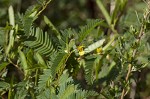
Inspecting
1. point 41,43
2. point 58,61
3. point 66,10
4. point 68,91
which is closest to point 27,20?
point 41,43

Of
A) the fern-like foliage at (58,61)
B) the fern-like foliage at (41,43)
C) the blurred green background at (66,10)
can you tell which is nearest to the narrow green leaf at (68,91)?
the fern-like foliage at (58,61)

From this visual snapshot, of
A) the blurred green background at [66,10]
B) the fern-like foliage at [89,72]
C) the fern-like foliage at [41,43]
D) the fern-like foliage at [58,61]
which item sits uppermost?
the blurred green background at [66,10]

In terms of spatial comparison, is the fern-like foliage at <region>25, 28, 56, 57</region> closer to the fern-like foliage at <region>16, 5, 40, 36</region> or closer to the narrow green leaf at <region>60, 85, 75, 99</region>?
the fern-like foliage at <region>16, 5, 40, 36</region>

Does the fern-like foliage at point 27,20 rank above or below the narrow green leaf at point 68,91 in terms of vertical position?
above

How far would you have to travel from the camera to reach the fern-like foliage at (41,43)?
153cm

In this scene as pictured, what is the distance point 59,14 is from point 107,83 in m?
2.06

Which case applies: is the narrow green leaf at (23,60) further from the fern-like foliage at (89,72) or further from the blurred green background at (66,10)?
the blurred green background at (66,10)

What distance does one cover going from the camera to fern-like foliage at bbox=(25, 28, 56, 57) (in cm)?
153

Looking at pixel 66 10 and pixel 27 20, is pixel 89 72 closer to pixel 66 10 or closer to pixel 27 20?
pixel 27 20

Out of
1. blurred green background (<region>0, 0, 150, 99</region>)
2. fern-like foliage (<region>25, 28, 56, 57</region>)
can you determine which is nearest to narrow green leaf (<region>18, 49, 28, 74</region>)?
fern-like foliage (<region>25, 28, 56, 57</region>)

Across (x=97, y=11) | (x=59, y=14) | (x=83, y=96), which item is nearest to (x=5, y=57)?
(x=83, y=96)

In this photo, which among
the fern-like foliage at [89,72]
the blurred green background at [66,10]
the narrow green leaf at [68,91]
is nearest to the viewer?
the narrow green leaf at [68,91]

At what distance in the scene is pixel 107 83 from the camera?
70.0 inches

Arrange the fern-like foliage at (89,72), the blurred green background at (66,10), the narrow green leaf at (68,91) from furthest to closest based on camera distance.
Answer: the blurred green background at (66,10)
the fern-like foliage at (89,72)
the narrow green leaf at (68,91)
